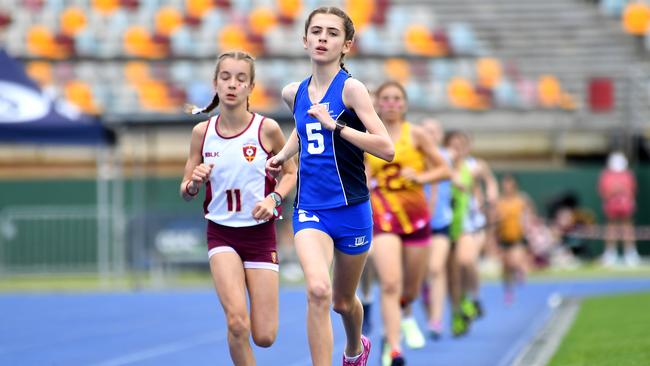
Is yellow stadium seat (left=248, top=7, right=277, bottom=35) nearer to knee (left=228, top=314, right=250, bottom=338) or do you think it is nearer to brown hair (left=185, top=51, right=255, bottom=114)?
brown hair (left=185, top=51, right=255, bottom=114)

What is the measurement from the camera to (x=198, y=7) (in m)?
32.7

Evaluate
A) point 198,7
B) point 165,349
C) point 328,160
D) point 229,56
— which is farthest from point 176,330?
point 198,7

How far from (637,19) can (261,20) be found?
29.9 ft

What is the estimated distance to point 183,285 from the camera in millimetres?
25969

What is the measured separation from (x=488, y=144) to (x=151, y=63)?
7884 mm

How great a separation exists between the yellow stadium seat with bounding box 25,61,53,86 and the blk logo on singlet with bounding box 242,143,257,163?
901 inches

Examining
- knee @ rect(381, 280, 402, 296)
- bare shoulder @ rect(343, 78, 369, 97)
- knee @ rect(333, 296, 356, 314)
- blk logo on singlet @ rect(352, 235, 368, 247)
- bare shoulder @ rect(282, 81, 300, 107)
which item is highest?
bare shoulder @ rect(343, 78, 369, 97)

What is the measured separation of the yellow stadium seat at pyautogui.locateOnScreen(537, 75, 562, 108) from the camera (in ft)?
101

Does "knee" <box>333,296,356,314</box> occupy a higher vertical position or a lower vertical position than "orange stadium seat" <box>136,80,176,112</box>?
higher

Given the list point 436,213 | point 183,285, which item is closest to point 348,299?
point 436,213

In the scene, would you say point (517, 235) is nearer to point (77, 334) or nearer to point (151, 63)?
point (77, 334)

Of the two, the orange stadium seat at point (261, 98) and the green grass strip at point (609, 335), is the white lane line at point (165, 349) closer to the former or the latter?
the green grass strip at point (609, 335)

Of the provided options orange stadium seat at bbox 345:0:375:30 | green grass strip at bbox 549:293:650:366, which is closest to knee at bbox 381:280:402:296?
green grass strip at bbox 549:293:650:366

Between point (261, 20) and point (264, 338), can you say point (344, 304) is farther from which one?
point (261, 20)
